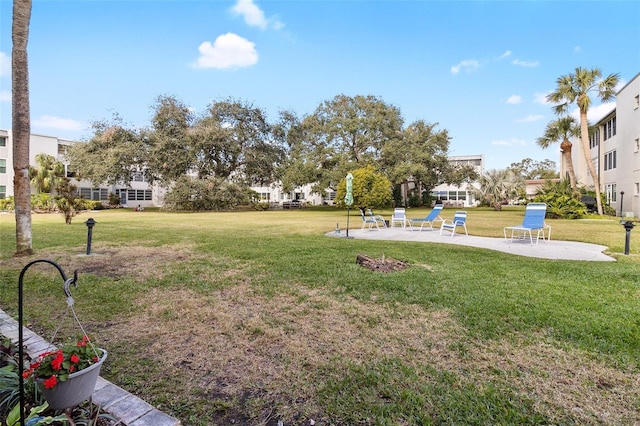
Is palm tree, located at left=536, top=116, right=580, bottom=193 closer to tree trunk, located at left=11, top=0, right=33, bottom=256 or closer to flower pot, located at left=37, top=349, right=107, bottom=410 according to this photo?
tree trunk, located at left=11, top=0, right=33, bottom=256

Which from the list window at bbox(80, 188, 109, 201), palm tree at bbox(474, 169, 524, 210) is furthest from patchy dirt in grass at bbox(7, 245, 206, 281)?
window at bbox(80, 188, 109, 201)

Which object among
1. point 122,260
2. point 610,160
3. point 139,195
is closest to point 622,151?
point 610,160

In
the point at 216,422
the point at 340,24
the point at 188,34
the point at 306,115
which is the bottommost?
the point at 216,422

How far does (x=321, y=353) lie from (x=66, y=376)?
1719mm

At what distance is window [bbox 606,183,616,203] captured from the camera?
2139 cm

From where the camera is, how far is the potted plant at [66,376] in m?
1.75

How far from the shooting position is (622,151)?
19562 mm

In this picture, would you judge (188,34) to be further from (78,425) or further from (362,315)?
(78,425)

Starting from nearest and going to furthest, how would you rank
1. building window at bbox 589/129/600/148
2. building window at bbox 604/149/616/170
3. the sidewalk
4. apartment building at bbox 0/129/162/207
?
the sidewalk < building window at bbox 604/149/616/170 < building window at bbox 589/129/600/148 < apartment building at bbox 0/129/162/207

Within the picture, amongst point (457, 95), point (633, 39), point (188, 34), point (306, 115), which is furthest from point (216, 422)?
point (306, 115)

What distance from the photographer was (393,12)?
13.0 metres

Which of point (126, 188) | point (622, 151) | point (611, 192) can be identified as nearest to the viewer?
point (622, 151)

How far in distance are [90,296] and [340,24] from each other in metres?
12.4

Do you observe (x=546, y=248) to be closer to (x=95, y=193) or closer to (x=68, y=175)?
(x=68, y=175)
